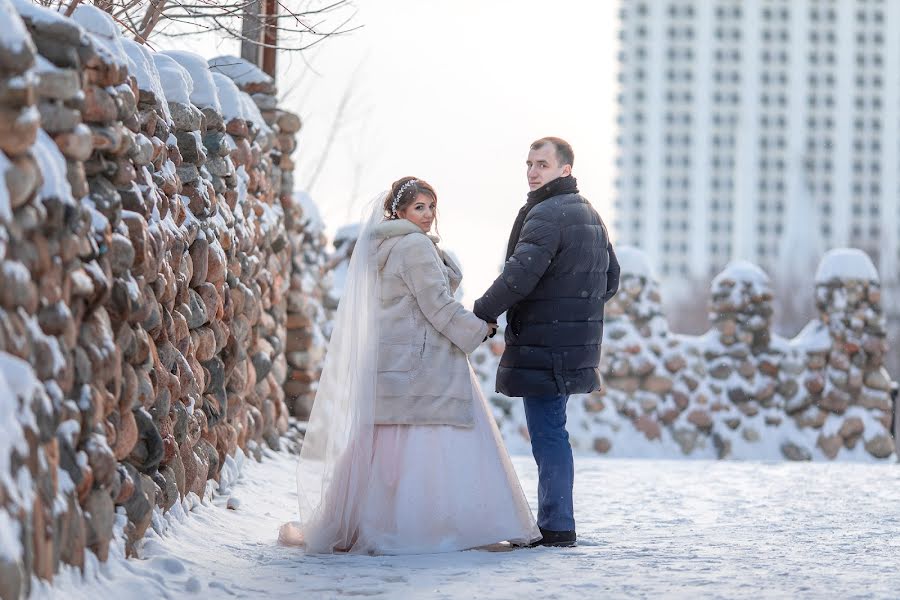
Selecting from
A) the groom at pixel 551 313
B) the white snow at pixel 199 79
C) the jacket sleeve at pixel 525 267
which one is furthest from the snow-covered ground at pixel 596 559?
the white snow at pixel 199 79

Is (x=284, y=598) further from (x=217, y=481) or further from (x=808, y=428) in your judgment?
(x=808, y=428)

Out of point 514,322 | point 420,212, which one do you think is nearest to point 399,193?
point 420,212

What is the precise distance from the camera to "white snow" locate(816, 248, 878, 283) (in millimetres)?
12992

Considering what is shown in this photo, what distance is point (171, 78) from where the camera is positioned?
5828 mm

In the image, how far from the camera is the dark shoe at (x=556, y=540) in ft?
19.0

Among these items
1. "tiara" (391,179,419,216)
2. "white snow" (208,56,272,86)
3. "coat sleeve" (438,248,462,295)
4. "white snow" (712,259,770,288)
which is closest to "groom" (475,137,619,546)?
"coat sleeve" (438,248,462,295)

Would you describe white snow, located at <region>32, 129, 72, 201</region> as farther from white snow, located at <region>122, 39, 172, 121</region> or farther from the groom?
the groom

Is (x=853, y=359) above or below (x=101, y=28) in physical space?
below

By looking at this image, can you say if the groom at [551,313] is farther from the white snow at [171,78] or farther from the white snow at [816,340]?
the white snow at [816,340]

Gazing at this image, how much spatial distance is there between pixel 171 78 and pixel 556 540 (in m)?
2.62

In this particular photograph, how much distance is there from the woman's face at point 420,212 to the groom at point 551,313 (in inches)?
16.1

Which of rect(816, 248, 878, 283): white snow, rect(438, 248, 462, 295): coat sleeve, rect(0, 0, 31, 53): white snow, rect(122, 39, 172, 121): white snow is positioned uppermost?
rect(122, 39, 172, 121): white snow

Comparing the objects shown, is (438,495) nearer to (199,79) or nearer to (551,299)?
(551,299)

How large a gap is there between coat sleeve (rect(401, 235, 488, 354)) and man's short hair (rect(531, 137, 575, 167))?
2.38 ft
